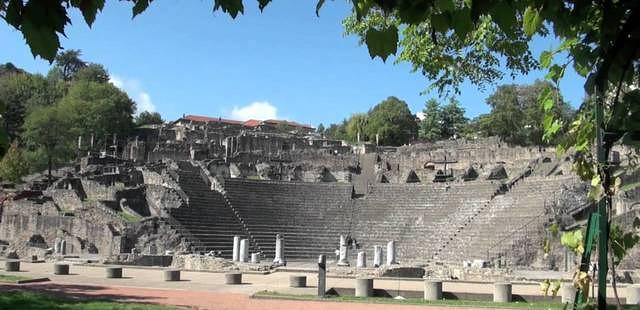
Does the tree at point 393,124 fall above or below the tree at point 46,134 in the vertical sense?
above

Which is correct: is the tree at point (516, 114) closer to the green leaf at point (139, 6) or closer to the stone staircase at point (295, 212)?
the stone staircase at point (295, 212)

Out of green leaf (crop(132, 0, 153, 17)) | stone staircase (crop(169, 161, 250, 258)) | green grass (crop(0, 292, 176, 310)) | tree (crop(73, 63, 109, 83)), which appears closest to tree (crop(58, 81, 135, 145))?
tree (crop(73, 63, 109, 83))

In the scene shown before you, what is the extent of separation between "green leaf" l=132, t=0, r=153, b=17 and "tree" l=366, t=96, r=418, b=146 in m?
89.8

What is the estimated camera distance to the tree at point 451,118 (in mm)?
91688

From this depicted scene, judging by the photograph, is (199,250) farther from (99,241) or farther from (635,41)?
(635,41)

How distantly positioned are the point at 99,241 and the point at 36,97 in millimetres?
65578

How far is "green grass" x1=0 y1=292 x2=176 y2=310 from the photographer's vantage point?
1312cm

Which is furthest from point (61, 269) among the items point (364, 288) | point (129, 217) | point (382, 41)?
point (382, 41)

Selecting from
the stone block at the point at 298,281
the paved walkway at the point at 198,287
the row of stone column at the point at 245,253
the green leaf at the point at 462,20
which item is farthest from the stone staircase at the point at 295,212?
the green leaf at the point at 462,20

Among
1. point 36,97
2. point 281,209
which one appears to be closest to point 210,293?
point 281,209

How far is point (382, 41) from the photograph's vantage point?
3.00 m

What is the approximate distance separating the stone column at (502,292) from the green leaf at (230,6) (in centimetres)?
1543

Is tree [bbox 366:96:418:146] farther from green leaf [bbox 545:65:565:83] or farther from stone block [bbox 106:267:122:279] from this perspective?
green leaf [bbox 545:65:565:83]

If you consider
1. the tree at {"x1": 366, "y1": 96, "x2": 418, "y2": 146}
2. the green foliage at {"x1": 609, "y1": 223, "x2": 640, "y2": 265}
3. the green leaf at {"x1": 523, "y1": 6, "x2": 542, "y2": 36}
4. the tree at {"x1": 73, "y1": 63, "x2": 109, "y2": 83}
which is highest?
the tree at {"x1": 73, "y1": 63, "x2": 109, "y2": 83}
